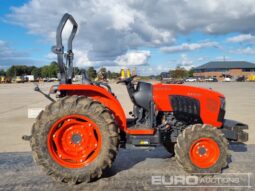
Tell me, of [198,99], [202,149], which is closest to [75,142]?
[202,149]

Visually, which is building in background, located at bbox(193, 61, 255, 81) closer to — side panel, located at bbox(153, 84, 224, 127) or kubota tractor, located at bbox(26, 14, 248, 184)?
side panel, located at bbox(153, 84, 224, 127)

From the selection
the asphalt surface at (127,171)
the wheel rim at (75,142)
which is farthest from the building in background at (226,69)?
the wheel rim at (75,142)

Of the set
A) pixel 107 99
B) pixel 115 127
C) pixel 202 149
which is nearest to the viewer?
pixel 115 127

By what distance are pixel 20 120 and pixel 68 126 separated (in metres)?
7.36

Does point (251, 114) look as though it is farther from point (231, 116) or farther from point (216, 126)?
point (216, 126)

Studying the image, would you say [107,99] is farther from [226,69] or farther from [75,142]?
[226,69]

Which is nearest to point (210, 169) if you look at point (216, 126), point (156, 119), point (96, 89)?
point (216, 126)

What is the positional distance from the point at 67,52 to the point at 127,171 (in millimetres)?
2096

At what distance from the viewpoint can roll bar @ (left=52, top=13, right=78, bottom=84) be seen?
15.6 feet

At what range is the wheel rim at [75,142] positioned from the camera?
463cm

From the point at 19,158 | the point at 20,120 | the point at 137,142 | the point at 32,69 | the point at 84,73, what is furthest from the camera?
the point at 32,69

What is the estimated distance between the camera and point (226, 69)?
133 metres

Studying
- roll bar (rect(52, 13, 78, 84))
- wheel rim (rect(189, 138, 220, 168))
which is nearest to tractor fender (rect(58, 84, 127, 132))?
roll bar (rect(52, 13, 78, 84))

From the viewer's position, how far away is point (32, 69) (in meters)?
136
